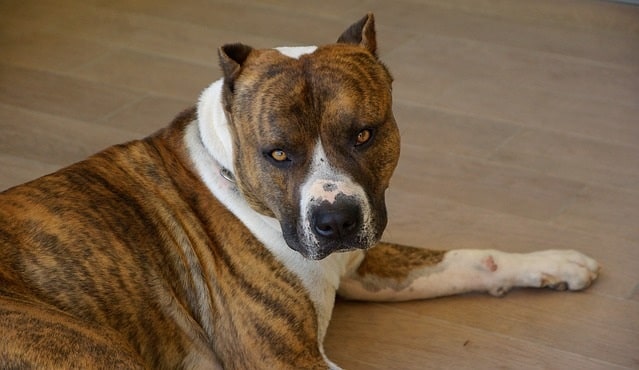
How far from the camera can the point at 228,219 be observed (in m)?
2.51

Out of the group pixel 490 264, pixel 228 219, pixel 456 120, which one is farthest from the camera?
pixel 456 120

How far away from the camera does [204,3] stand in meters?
4.94

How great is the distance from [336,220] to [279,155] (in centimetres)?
20

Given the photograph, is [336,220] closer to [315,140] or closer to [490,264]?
[315,140]

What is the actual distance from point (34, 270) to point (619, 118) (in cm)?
233

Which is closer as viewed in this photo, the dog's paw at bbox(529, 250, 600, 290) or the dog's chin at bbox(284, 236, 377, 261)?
the dog's chin at bbox(284, 236, 377, 261)

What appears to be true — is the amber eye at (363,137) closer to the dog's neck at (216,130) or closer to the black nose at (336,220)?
the black nose at (336,220)

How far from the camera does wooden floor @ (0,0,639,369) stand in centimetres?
281

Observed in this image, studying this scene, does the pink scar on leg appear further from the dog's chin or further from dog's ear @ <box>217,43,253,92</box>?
dog's ear @ <box>217,43,253,92</box>

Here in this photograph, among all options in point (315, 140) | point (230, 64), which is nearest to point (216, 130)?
point (230, 64)

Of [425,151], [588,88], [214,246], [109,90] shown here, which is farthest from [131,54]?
[214,246]

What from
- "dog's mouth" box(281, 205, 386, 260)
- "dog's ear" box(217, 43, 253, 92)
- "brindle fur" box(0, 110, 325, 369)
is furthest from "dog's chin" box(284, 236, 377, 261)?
"dog's ear" box(217, 43, 253, 92)

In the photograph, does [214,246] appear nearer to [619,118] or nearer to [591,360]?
[591,360]

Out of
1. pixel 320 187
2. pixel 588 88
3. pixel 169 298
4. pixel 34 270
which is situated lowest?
pixel 588 88
